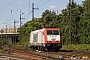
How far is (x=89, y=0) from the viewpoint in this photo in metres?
62.9

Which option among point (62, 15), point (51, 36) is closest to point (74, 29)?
point (62, 15)

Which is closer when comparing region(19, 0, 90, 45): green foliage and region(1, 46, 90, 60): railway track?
region(1, 46, 90, 60): railway track

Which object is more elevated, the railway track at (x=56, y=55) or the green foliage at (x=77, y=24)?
the green foliage at (x=77, y=24)

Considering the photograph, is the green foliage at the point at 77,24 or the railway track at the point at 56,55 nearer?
the railway track at the point at 56,55

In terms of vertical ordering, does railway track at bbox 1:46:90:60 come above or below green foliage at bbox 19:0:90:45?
below

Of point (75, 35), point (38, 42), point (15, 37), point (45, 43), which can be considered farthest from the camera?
point (15, 37)

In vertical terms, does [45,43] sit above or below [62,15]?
below

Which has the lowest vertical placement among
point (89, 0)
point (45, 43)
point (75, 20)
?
point (45, 43)

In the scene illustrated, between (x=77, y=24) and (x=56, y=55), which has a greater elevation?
(x=77, y=24)

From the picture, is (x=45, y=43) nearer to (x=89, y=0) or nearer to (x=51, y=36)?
(x=51, y=36)

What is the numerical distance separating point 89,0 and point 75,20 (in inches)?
211

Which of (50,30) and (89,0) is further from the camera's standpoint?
(89,0)

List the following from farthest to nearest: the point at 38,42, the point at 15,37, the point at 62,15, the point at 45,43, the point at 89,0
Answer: the point at 15,37 → the point at 62,15 → the point at 89,0 → the point at 38,42 → the point at 45,43

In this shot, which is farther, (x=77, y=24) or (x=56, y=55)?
(x=77, y=24)
